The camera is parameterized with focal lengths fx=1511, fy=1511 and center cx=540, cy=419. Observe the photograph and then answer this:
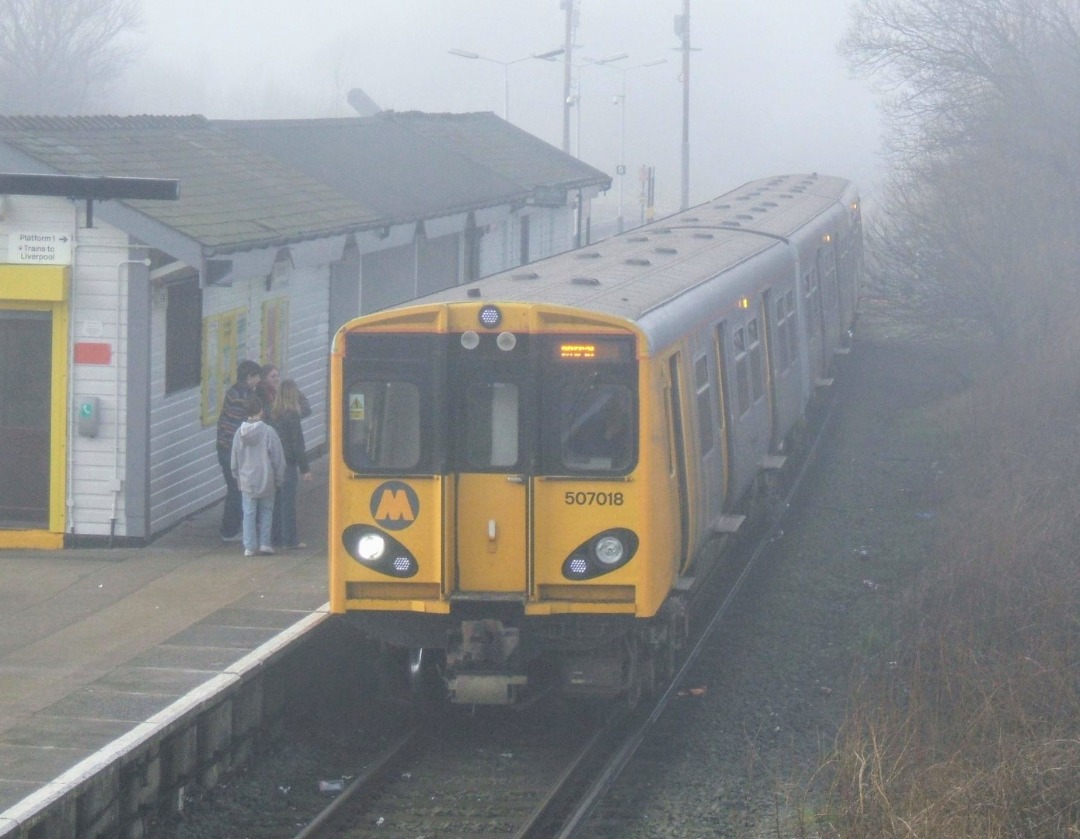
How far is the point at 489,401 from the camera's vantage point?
7949mm

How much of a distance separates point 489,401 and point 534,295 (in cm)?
74

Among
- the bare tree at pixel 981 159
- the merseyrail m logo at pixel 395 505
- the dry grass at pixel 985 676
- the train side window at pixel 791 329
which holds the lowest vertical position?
the dry grass at pixel 985 676

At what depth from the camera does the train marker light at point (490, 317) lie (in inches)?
310

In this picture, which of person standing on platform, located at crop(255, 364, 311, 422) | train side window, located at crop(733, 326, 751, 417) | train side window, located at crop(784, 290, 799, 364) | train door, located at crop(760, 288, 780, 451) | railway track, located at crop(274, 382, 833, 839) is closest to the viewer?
railway track, located at crop(274, 382, 833, 839)

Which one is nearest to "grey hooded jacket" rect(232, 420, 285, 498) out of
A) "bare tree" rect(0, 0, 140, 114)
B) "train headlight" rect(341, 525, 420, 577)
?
"train headlight" rect(341, 525, 420, 577)

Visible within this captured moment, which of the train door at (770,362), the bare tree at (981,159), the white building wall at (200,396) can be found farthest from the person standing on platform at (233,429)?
the bare tree at (981,159)

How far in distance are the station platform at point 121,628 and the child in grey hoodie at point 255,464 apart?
372 millimetres

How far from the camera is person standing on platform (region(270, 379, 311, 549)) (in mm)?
11289

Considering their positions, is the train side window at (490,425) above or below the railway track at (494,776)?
above

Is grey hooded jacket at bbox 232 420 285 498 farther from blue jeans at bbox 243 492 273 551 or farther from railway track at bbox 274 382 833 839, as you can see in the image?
railway track at bbox 274 382 833 839

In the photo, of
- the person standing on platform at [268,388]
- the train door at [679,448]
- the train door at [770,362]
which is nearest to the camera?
the train door at [679,448]

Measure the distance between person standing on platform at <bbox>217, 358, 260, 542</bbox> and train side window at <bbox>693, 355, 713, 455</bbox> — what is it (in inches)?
148

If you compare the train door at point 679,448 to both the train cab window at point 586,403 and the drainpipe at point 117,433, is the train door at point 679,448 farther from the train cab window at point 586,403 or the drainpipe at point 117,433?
the drainpipe at point 117,433

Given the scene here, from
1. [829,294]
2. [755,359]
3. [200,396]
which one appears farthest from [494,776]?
[829,294]
